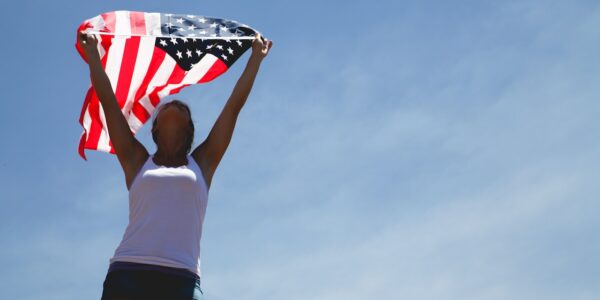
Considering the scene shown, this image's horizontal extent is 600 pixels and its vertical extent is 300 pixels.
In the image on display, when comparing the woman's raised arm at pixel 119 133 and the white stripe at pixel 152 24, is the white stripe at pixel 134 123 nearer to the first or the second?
the white stripe at pixel 152 24

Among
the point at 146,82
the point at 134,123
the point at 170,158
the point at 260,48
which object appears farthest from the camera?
the point at 146,82

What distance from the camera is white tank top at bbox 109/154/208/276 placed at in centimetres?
435

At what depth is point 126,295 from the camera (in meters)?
4.18

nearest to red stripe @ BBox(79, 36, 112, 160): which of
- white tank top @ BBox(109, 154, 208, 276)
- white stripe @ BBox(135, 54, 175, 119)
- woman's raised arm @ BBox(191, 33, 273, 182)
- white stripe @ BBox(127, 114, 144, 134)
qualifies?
white stripe @ BBox(127, 114, 144, 134)

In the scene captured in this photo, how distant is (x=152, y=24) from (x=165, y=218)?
3963 millimetres

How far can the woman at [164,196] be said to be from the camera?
427cm

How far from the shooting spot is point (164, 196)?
4543 mm

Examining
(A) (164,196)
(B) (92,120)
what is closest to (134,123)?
(B) (92,120)

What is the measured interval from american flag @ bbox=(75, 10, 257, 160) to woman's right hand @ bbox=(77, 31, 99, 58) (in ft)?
5.22

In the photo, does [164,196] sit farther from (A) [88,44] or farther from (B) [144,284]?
(A) [88,44]

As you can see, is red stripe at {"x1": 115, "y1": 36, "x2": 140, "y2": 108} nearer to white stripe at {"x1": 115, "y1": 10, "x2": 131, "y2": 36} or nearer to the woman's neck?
white stripe at {"x1": 115, "y1": 10, "x2": 131, "y2": 36}

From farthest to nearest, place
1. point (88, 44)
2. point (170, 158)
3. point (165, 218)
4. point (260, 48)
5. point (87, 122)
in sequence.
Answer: point (87, 122), point (260, 48), point (88, 44), point (170, 158), point (165, 218)

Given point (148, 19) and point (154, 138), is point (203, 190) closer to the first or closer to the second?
point (154, 138)

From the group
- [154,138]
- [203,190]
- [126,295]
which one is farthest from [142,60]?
[126,295]
